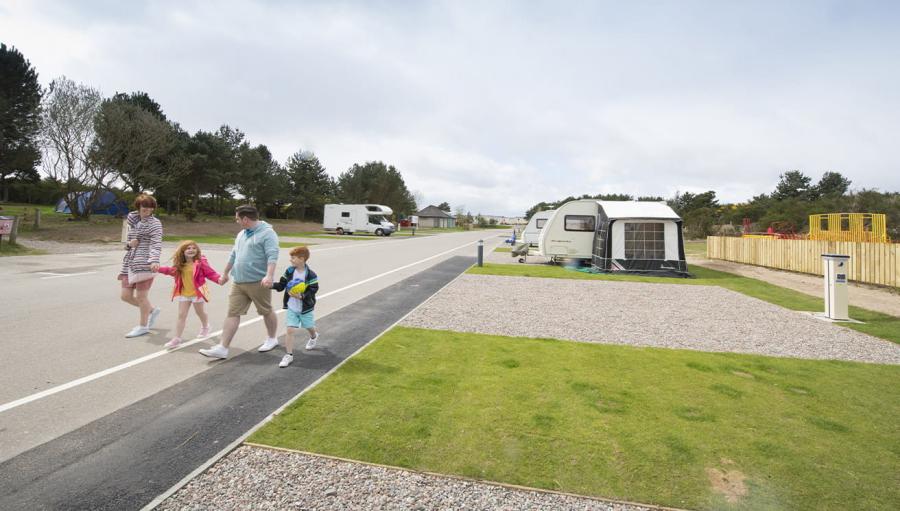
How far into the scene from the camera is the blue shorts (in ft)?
15.8

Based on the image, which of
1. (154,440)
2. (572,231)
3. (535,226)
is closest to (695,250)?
(535,226)

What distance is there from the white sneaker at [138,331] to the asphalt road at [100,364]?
0.09 metres

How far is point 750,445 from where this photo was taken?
325cm

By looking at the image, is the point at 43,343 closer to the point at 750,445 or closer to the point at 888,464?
the point at 750,445

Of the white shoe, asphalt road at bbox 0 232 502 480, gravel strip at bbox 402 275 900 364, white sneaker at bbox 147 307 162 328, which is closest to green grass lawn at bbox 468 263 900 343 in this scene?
gravel strip at bbox 402 275 900 364

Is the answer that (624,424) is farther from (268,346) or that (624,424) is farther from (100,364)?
(100,364)

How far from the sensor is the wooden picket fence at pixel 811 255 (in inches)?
476

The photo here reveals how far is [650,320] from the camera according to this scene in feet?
24.9

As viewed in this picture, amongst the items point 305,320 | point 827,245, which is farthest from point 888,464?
point 827,245

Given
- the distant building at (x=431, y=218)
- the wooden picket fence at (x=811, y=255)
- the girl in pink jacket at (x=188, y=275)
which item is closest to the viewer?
the girl in pink jacket at (x=188, y=275)

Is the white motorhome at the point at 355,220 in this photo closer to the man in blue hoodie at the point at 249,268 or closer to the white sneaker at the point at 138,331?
the white sneaker at the point at 138,331

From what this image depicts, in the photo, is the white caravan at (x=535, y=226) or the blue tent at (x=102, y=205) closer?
the white caravan at (x=535, y=226)

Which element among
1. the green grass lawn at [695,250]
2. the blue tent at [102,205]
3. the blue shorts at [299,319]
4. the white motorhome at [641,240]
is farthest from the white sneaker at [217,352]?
the blue tent at [102,205]

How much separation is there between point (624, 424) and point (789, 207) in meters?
39.3
